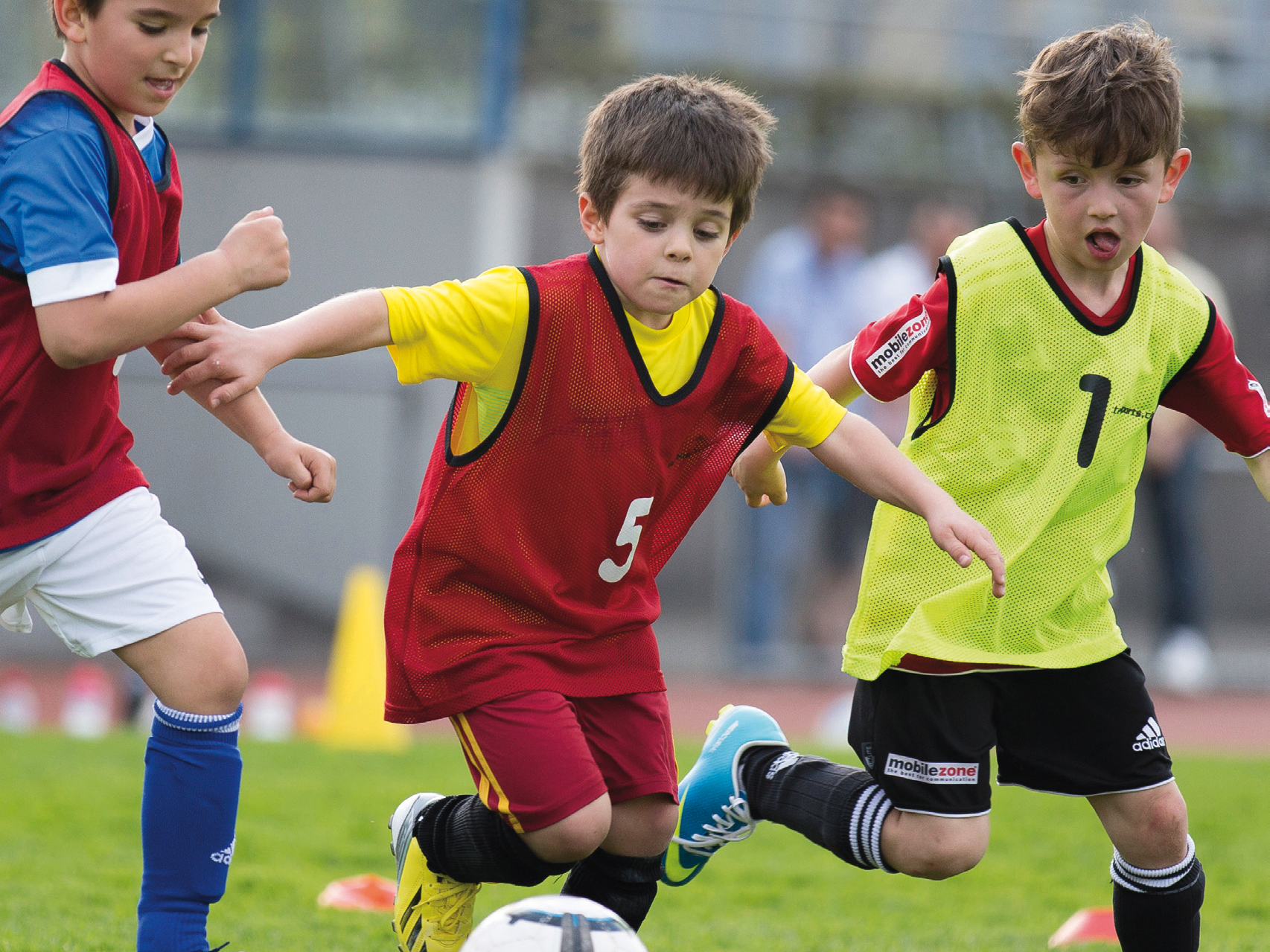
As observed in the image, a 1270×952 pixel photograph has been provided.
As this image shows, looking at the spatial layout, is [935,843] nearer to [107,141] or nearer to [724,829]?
[724,829]

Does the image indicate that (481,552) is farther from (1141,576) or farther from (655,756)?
(1141,576)

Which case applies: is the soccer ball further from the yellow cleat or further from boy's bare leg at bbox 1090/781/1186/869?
boy's bare leg at bbox 1090/781/1186/869

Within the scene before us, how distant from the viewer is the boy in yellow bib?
3.39 meters

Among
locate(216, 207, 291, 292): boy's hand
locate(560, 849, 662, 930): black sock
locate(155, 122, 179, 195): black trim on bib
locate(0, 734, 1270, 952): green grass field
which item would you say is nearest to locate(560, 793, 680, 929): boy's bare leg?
locate(560, 849, 662, 930): black sock

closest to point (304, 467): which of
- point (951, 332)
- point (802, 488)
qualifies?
point (951, 332)

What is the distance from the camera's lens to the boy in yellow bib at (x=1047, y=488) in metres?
3.39

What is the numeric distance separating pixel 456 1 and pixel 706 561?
4.15m

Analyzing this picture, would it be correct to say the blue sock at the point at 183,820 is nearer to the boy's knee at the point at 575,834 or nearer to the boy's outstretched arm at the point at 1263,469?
the boy's knee at the point at 575,834

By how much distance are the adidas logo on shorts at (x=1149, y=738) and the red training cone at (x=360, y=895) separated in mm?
2064

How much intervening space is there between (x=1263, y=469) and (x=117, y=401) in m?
2.52

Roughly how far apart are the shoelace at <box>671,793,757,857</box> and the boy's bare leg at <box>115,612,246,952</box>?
54.3 inches

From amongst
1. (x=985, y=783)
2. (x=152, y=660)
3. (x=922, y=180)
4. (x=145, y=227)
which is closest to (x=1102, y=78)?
(x=985, y=783)

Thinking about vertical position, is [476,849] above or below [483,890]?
above

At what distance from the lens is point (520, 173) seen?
10.8 metres
